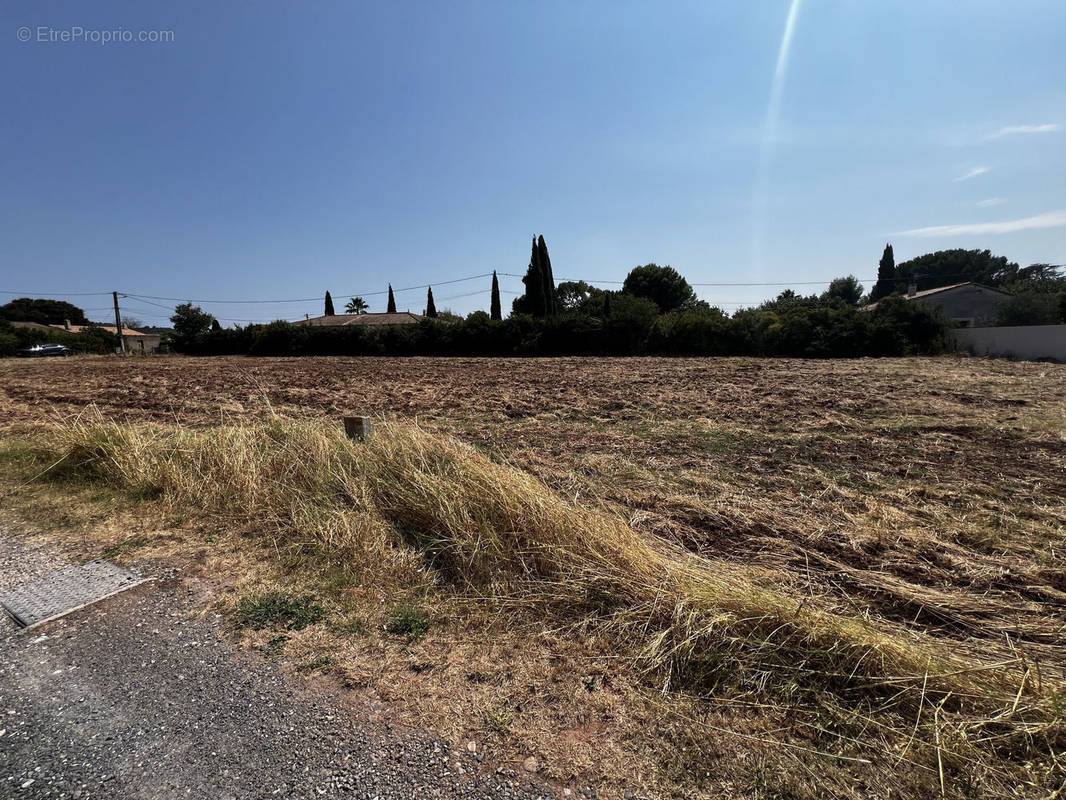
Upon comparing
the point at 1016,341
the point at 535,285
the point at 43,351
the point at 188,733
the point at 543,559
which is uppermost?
the point at 535,285

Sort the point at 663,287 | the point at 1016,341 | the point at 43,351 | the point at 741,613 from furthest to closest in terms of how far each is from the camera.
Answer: the point at 663,287 < the point at 43,351 < the point at 1016,341 < the point at 741,613

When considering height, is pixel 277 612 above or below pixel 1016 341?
below

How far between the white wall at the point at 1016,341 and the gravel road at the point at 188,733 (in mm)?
27575

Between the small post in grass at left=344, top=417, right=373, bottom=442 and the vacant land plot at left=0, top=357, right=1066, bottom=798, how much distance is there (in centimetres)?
37

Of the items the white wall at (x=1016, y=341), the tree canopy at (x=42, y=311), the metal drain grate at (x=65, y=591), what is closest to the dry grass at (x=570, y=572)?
the metal drain grate at (x=65, y=591)

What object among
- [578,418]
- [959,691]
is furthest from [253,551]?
[578,418]

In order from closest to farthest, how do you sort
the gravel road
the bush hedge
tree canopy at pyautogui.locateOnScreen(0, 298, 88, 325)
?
the gravel road, the bush hedge, tree canopy at pyautogui.locateOnScreen(0, 298, 88, 325)

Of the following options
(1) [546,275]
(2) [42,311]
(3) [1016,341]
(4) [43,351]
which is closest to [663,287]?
(1) [546,275]

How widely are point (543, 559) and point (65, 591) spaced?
2.74 meters

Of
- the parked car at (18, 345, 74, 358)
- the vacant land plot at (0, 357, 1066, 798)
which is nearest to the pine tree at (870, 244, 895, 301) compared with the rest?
the vacant land plot at (0, 357, 1066, 798)

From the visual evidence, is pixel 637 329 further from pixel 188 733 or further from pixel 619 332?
pixel 188 733

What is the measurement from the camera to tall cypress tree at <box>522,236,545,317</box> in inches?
1515

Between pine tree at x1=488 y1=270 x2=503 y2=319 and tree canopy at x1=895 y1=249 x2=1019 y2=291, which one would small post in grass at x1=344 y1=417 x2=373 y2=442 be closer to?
pine tree at x1=488 y1=270 x2=503 y2=319

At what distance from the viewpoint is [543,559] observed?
2723 mm
